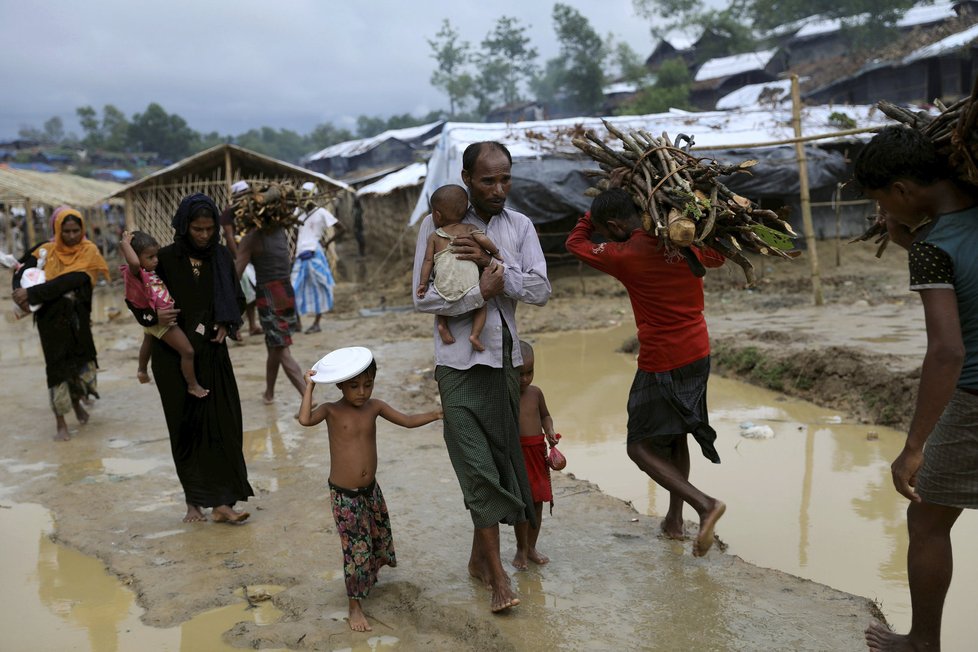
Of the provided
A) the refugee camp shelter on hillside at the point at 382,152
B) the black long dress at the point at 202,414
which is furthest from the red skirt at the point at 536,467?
the refugee camp shelter on hillside at the point at 382,152

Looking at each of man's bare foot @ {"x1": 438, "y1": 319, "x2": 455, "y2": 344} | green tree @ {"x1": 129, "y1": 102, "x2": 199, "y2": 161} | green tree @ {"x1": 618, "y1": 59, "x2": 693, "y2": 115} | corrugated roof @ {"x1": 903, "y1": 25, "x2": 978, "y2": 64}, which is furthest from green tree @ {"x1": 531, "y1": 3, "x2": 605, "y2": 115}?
man's bare foot @ {"x1": 438, "y1": 319, "x2": 455, "y2": 344}

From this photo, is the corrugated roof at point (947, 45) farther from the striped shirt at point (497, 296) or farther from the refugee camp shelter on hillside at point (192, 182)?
the striped shirt at point (497, 296)

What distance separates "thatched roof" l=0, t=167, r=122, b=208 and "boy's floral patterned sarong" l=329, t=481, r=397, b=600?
1679cm

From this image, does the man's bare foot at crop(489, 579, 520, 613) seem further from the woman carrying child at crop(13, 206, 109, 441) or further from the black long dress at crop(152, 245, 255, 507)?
the woman carrying child at crop(13, 206, 109, 441)

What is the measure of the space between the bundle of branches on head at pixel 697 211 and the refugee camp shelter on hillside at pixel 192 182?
14.3 meters

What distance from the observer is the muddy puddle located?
3619 millimetres

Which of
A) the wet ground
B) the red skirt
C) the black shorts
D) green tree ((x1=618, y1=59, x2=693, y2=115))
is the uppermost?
green tree ((x1=618, y1=59, x2=693, y2=115))

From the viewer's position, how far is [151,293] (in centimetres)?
425

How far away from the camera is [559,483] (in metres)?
4.75

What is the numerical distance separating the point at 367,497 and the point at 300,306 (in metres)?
7.85

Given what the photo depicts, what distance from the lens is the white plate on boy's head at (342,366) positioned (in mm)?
3195

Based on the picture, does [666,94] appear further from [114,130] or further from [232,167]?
[114,130]

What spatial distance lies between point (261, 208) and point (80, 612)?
3957 millimetres

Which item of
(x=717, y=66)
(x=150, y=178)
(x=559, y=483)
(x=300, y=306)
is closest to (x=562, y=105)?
(x=717, y=66)
